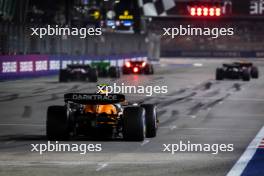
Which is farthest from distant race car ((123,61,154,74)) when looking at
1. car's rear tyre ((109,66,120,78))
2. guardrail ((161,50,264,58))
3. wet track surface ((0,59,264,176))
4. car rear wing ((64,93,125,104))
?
guardrail ((161,50,264,58))

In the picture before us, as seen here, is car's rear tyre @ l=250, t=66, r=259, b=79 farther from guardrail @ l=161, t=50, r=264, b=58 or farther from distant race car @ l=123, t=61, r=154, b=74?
guardrail @ l=161, t=50, r=264, b=58

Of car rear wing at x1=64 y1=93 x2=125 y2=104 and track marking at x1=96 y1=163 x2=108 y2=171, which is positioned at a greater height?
car rear wing at x1=64 y1=93 x2=125 y2=104

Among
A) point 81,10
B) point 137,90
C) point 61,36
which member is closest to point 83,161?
point 137,90

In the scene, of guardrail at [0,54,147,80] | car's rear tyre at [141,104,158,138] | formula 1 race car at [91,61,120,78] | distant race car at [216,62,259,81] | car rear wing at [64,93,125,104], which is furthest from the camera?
formula 1 race car at [91,61,120,78]

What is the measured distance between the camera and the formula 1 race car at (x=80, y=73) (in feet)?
184

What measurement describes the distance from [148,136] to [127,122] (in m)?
1.53

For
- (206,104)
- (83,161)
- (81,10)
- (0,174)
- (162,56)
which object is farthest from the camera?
(162,56)

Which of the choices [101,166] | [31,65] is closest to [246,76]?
[31,65]

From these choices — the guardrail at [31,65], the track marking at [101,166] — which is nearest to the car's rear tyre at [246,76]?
the guardrail at [31,65]

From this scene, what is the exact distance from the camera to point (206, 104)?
36344 millimetres

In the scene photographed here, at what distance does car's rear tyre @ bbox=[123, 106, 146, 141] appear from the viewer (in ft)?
66.7

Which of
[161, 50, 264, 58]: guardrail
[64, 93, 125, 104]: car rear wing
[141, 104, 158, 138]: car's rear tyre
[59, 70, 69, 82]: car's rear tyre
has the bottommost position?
[161, 50, 264, 58]: guardrail

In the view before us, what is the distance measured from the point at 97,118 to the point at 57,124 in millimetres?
866

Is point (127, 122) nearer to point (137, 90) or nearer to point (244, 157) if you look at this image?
point (244, 157)
